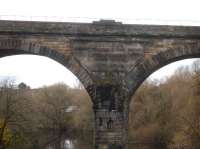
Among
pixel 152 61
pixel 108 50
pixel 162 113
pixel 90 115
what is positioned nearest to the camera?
pixel 152 61

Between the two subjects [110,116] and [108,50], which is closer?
[110,116]

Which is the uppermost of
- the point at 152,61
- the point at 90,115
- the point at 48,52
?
the point at 90,115

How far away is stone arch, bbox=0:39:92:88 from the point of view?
21.0 metres

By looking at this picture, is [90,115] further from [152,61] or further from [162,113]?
[152,61]

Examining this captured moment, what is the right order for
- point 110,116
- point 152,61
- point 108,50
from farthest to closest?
point 108,50 → point 152,61 → point 110,116

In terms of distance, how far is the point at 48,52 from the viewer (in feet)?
68.8

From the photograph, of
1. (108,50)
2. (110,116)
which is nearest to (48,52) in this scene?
(108,50)

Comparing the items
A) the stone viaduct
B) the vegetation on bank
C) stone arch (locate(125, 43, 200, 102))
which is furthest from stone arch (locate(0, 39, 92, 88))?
the vegetation on bank

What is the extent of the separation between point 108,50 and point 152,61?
2042 mm

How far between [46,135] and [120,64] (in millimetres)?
29044

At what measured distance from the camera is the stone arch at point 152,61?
831 inches

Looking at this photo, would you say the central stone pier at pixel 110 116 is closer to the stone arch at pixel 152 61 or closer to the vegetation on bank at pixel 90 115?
the stone arch at pixel 152 61

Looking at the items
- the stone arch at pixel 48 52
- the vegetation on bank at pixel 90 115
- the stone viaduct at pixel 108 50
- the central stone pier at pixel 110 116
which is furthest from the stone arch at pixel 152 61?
the vegetation on bank at pixel 90 115

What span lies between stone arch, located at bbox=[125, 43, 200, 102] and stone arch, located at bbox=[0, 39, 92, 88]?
6.21ft
